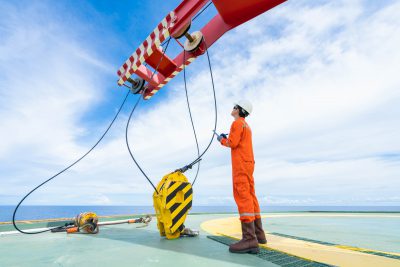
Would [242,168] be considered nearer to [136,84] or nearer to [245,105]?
[245,105]

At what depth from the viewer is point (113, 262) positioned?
2.23 meters

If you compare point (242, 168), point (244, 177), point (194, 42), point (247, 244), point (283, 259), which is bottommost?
point (283, 259)

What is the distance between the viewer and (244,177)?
281 cm

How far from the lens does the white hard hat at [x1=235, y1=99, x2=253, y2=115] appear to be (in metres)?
3.20

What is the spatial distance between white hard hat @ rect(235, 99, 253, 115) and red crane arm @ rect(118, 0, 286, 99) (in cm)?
109

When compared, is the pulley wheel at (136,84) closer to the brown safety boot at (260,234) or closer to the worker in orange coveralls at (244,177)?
the worker in orange coveralls at (244,177)

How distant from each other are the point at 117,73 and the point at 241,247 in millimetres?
3627

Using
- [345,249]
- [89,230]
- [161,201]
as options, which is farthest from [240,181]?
[89,230]

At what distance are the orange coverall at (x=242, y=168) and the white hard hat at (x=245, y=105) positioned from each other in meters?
0.20

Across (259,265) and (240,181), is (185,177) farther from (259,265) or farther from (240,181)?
(259,265)

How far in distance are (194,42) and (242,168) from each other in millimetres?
2153

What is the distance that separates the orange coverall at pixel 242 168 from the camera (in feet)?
9.00

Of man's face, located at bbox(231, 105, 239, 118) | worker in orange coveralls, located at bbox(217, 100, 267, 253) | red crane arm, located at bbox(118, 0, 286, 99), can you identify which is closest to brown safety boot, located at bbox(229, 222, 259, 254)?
worker in orange coveralls, located at bbox(217, 100, 267, 253)

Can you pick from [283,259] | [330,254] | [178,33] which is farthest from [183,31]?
[330,254]
